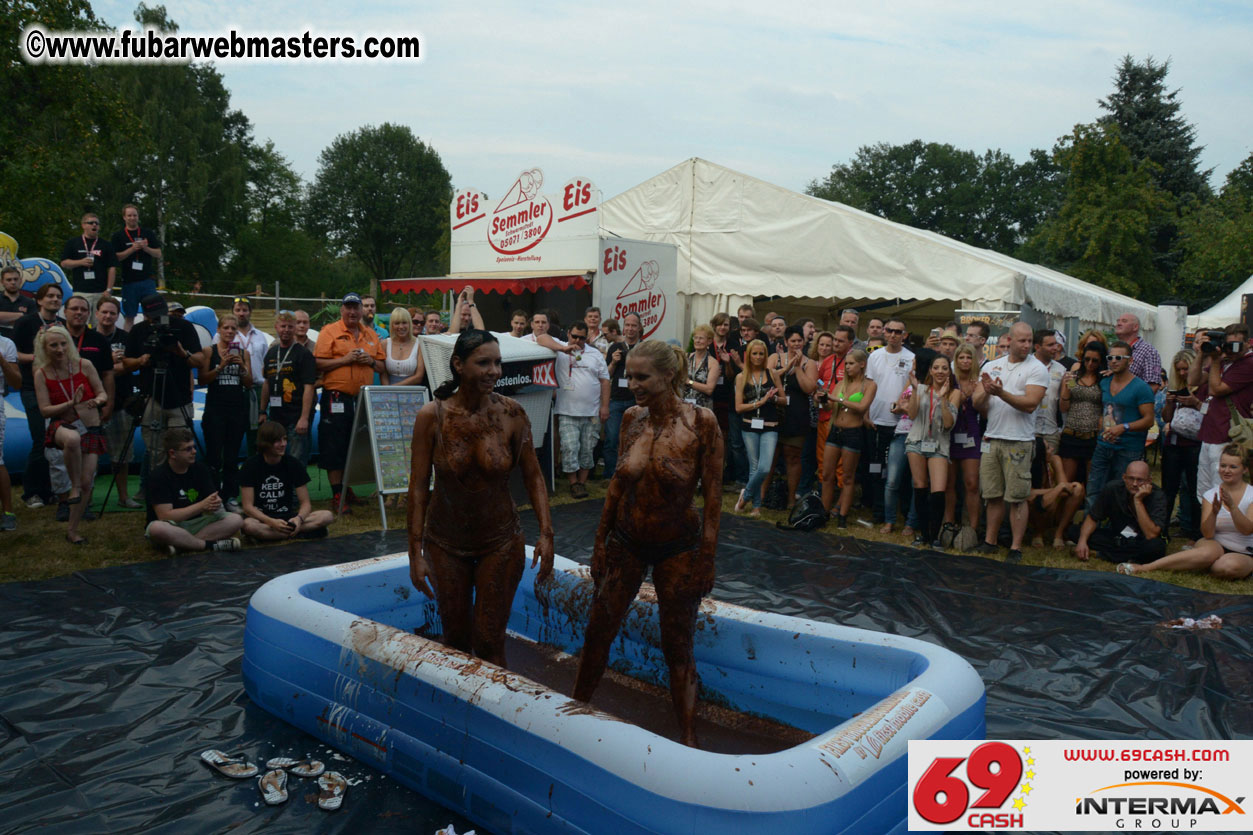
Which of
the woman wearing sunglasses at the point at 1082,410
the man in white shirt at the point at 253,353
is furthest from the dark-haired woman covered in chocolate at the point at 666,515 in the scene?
the man in white shirt at the point at 253,353

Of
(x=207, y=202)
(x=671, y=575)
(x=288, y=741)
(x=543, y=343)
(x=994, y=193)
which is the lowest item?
(x=288, y=741)

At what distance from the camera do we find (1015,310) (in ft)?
41.4

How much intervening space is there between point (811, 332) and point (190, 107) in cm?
4719

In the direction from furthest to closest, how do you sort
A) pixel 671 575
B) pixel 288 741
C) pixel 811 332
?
pixel 811 332 → pixel 288 741 → pixel 671 575

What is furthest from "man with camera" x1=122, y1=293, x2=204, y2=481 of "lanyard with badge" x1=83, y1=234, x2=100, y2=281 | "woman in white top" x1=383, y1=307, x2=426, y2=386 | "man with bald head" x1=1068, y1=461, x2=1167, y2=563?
"man with bald head" x1=1068, y1=461, x2=1167, y2=563

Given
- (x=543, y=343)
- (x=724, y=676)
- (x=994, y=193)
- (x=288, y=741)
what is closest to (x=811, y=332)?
(x=543, y=343)

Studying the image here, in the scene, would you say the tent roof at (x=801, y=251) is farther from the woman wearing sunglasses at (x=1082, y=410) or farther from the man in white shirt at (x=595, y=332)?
the man in white shirt at (x=595, y=332)

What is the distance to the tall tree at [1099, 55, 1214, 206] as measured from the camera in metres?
35.7

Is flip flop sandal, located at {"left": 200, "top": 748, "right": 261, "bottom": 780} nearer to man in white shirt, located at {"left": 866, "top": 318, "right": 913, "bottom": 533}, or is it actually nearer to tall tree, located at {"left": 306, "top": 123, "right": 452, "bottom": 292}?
man in white shirt, located at {"left": 866, "top": 318, "right": 913, "bottom": 533}

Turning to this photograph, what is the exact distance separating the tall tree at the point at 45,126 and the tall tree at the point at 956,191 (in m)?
55.8

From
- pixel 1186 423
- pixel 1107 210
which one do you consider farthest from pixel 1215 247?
pixel 1186 423

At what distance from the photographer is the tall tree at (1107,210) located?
28609mm

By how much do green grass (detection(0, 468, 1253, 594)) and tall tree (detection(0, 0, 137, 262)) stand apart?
Result: 41.8 ft

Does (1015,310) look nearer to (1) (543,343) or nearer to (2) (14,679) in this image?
(1) (543,343)
